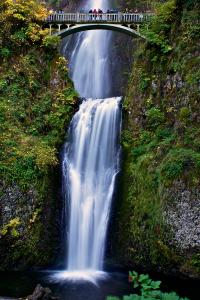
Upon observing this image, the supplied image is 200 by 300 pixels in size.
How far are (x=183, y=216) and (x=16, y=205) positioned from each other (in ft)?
20.2

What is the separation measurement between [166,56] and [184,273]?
9354mm

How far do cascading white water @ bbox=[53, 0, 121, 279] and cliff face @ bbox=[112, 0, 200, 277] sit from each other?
570 mm

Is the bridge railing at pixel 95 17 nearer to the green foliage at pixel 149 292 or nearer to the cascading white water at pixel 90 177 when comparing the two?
the cascading white water at pixel 90 177

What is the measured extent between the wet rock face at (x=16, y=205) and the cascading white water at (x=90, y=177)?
1598 mm

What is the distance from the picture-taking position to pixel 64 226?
16.4 meters

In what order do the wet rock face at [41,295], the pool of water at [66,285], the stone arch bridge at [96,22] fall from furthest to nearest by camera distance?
1. the stone arch bridge at [96,22]
2. the pool of water at [66,285]
3. the wet rock face at [41,295]

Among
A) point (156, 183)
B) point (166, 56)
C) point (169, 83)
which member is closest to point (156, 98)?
point (169, 83)

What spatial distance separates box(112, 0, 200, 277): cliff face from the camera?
1418 cm

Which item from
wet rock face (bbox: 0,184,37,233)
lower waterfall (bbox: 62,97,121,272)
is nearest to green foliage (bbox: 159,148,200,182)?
lower waterfall (bbox: 62,97,121,272)

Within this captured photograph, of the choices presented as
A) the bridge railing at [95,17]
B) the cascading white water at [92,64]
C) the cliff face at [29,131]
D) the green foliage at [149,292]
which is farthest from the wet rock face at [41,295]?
the cascading white water at [92,64]

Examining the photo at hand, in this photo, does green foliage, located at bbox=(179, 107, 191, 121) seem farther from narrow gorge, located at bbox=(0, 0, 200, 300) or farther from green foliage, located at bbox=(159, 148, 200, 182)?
green foliage, located at bbox=(159, 148, 200, 182)

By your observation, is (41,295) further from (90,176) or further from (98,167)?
(98,167)

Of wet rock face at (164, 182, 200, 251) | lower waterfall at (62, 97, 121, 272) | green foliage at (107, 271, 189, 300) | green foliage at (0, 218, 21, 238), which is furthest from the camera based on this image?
lower waterfall at (62, 97, 121, 272)

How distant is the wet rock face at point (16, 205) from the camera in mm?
15562
